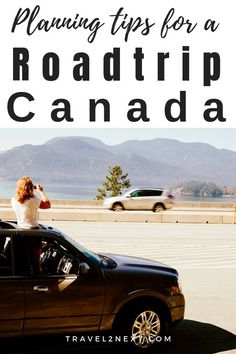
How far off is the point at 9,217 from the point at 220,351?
25095 mm

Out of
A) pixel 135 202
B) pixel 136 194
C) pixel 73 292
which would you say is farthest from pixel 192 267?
pixel 136 194

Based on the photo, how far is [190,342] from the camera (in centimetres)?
767

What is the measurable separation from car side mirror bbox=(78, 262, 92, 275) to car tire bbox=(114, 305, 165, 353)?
668 millimetres

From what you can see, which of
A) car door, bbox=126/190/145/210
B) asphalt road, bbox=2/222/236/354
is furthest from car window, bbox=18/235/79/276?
car door, bbox=126/190/145/210

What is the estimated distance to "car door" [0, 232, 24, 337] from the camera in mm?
6395

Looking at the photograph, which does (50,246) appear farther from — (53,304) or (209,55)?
(209,55)

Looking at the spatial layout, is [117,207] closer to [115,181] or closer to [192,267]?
[192,267]

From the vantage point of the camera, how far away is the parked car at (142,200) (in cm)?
4231

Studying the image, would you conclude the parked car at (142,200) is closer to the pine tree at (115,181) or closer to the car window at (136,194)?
the car window at (136,194)

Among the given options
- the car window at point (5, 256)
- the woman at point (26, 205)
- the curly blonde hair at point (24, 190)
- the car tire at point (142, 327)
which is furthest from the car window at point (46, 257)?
the curly blonde hair at point (24, 190)

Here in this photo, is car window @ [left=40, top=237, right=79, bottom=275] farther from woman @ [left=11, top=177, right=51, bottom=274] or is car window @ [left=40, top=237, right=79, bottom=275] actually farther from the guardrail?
the guardrail

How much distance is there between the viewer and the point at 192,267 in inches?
560

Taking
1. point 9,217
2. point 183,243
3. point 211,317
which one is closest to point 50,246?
point 211,317

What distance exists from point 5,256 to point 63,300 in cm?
78
